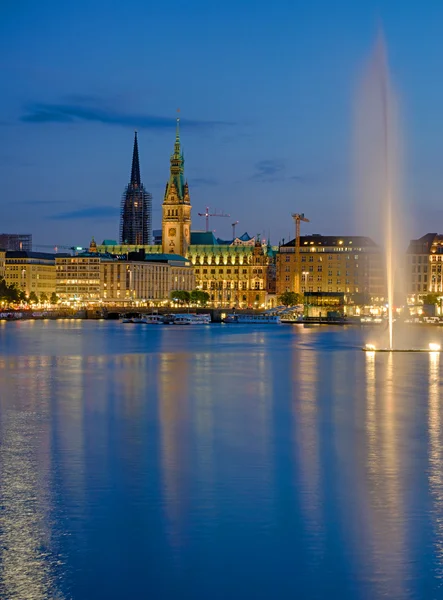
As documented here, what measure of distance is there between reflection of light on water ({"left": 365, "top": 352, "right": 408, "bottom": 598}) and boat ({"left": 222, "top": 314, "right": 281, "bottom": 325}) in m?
132

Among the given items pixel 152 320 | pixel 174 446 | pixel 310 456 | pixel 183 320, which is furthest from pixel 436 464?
pixel 152 320

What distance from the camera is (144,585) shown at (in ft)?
53.1

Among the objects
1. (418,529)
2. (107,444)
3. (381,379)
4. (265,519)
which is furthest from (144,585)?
(381,379)

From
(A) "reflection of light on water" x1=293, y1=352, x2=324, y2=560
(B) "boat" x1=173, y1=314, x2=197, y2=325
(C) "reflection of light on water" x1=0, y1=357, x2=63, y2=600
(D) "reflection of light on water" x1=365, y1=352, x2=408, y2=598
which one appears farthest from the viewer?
(B) "boat" x1=173, y1=314, x2=197, y2=325

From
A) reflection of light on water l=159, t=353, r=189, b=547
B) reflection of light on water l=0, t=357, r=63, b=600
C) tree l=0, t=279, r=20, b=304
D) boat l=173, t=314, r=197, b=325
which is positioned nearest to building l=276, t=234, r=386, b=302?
boat l=173, t=314, r=197, b=325

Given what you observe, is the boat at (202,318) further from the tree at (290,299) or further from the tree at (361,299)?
the tree at (361,299)

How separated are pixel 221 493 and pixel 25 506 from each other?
447 centimetres

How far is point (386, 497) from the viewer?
2197cm

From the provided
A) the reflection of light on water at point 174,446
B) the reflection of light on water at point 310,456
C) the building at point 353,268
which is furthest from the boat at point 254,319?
the reflection of light on water at point 310,456

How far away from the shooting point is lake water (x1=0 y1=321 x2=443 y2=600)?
1656 centimetres

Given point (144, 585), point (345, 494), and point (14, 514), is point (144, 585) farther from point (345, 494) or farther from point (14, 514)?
point (345, 494)

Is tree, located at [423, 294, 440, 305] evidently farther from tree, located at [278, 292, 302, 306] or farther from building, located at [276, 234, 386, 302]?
tree, located at [278, 292, 302, 306]

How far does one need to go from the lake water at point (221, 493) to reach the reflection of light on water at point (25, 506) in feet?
0.14

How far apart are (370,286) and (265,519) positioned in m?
179
